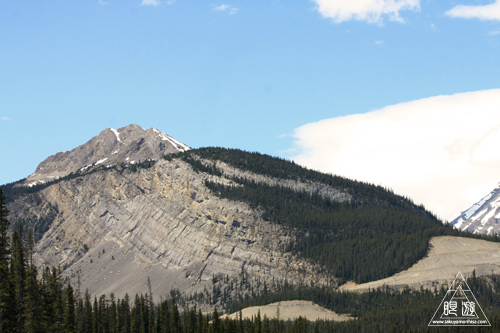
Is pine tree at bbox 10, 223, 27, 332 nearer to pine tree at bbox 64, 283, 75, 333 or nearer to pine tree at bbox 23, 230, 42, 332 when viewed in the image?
pine tree at bbox 23, 230, 42, 332

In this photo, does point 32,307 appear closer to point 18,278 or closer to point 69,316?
point 18,278

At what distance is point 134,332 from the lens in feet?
637

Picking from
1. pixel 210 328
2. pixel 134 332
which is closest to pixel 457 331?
pixel 210 328

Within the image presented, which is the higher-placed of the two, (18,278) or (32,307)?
(18,278)

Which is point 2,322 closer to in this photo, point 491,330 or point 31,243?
point 31,243

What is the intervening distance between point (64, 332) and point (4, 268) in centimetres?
2475

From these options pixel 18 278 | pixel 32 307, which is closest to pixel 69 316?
pixel 18 278

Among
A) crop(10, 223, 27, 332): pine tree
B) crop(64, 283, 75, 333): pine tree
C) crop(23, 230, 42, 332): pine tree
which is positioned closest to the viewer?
crop(10, 223, 27, 332): pine tree

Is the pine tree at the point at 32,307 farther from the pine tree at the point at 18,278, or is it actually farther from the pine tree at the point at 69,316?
the pine tree at the point at 69,316

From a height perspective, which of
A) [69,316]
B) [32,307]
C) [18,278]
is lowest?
[69,316]

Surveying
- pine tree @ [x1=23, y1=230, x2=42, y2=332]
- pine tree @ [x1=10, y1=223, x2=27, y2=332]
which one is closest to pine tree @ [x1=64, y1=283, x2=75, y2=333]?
pine tree @ [x1=10, y1=223, x2=27, y2=332]

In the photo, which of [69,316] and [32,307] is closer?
[32,307]

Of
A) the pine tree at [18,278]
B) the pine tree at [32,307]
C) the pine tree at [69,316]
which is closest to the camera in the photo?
the pine tree at [18,278]

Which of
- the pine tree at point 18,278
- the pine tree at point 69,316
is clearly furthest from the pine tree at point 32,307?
the pine tree at point 69,316
